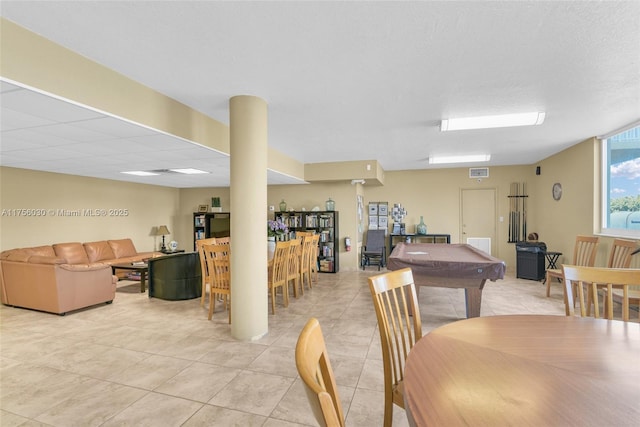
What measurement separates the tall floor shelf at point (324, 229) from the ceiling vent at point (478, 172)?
11.8 ft

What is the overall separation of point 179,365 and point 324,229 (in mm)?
5072

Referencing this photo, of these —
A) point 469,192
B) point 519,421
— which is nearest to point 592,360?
point 519,421

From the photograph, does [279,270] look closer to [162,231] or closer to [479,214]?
[162,231]

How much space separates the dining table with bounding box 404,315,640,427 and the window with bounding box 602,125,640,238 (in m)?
3.98

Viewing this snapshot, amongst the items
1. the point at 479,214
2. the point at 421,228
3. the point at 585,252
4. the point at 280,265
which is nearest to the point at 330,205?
the point at 421,228

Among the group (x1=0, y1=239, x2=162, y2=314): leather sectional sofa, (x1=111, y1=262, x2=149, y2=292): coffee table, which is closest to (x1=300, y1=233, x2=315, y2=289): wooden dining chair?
(x1=111, y1=262, x2=149, y2=292): coffee table

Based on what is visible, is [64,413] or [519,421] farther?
[64,413]

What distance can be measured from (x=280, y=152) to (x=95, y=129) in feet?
10.7

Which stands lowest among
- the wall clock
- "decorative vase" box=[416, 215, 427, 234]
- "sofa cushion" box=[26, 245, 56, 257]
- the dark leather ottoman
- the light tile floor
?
the light tile floor

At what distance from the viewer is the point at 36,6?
182 centimetres

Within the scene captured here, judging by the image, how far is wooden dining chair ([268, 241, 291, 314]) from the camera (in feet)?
13.8

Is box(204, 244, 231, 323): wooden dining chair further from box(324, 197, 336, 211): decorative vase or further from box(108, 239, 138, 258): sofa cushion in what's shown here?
box(108, 239, 138, 258): sofa cushion

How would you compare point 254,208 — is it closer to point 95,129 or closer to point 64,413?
point 95,129

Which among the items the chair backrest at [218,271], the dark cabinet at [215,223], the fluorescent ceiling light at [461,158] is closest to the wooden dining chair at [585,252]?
the fluorescent ceiling light at [461,158]
